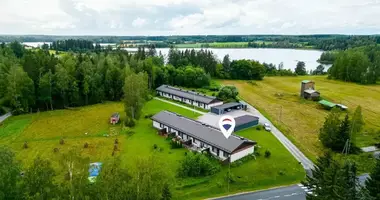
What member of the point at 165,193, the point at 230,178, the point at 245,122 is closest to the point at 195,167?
the point at 230,178

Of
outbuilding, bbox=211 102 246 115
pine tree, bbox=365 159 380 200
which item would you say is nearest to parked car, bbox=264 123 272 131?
outbuilding, bbox=211 102 246 115

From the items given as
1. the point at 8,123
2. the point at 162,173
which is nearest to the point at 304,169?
the point at 162,173

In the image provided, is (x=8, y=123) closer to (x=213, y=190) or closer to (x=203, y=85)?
(x=213, y=190)

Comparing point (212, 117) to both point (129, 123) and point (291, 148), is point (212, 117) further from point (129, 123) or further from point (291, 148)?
point (291, 148)

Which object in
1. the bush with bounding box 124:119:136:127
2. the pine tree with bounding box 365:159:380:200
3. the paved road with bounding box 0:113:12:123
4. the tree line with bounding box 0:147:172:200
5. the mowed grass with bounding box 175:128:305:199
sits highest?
the tree line with bounding box 0:147:172:200

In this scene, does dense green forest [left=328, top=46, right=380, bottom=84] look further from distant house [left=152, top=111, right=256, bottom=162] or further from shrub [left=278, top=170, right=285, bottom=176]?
shrub [left=278, top=170, right=285, bottom=176]

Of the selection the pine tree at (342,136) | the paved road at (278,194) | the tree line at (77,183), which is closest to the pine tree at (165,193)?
the tree line at (77,183)
